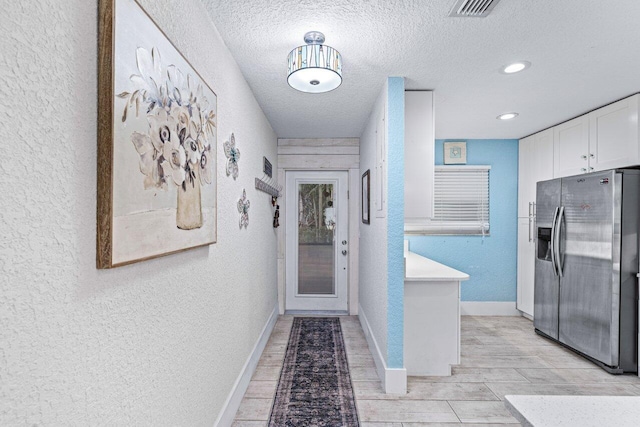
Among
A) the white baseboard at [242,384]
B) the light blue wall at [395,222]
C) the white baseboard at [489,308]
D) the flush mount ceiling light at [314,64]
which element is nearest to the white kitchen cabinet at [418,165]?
the light blue wall at [395,222]

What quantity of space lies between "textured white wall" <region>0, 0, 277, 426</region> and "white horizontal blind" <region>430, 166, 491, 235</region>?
3770 mm

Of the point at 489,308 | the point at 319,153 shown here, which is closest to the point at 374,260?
the point at 319,153

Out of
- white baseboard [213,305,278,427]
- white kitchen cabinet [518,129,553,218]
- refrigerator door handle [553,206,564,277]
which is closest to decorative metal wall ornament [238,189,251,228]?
white baseboard [213,305,278,427]

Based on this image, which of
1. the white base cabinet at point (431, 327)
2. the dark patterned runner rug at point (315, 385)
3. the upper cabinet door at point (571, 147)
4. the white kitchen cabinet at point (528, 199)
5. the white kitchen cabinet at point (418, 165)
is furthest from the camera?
the white kitchen cabinet at point (528, 199)

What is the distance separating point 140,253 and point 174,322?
0.46 meters

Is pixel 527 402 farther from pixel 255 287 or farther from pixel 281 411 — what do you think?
pixel 255 287

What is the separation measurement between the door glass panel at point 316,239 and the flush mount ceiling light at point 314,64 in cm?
275

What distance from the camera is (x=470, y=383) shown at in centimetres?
274

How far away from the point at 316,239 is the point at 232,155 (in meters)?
2.70

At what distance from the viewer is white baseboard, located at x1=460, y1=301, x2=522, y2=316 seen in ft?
15.0

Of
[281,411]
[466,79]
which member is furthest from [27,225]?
[466,79]

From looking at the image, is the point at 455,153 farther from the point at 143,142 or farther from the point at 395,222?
the point at 143,142

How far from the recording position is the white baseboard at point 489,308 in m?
4.58

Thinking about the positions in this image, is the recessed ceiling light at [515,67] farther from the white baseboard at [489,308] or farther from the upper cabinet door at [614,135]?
the white baseboard at [489,308]
